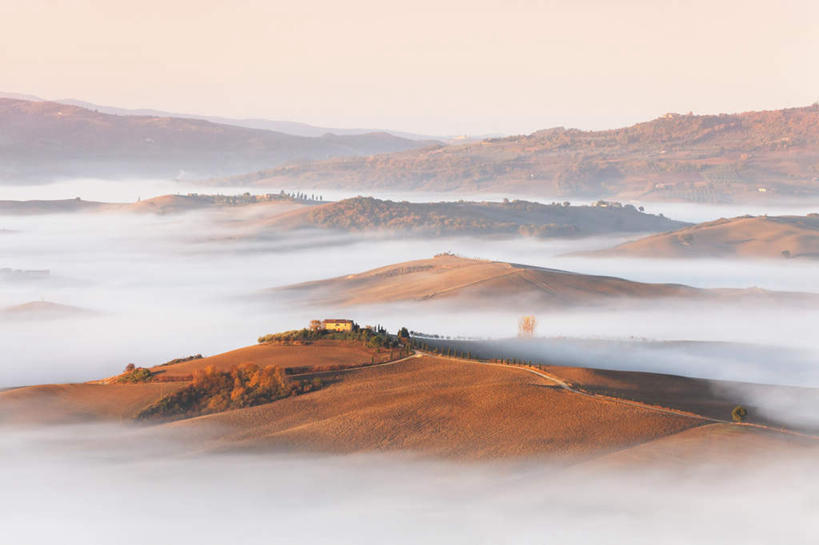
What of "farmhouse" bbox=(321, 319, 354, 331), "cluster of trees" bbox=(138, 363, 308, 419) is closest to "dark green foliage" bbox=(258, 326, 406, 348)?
"farmhouse" bbox=(321, 319, 354, 331)

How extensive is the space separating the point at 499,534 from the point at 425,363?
43381 mm

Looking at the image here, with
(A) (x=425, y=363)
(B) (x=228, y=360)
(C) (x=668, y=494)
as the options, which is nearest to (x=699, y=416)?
(C) (x=668, y=494)

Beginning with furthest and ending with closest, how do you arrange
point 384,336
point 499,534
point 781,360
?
1. point 781,360
2. point 384,336
3. point 499,534

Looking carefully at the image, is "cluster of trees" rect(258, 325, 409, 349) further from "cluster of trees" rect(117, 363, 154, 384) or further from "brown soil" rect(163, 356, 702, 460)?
"cluster of trees" rect(117, 363, 154, 384)

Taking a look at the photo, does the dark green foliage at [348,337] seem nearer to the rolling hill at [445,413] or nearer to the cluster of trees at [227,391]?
the rolling hill at [445,413]

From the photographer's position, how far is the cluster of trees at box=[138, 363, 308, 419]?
10319 centimetres

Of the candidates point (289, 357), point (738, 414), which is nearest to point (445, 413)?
point (738, 414)

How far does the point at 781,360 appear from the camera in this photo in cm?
16325

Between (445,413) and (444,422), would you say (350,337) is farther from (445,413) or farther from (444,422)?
(444,422)

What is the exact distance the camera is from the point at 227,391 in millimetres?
106125

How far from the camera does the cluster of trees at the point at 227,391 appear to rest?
339 ft

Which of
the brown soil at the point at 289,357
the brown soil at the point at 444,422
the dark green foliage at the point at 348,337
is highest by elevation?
the dark green foliage at the point at 348,337

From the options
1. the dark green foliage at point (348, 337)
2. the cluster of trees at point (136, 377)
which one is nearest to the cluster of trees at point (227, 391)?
the cluster of trees at point (136, 377)

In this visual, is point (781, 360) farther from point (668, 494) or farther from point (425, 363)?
point (668, 494)
